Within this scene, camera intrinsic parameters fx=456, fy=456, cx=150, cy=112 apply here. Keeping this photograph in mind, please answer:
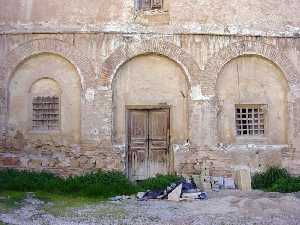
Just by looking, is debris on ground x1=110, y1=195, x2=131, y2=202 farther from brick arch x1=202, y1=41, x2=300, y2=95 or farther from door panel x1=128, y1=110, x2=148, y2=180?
brick arch x1=202, y1=41, x2=300, y2=95

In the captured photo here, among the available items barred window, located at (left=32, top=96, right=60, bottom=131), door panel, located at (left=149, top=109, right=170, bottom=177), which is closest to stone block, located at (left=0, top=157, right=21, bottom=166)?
barred window, located at (left=32, top=96, right=60, bottom=131)

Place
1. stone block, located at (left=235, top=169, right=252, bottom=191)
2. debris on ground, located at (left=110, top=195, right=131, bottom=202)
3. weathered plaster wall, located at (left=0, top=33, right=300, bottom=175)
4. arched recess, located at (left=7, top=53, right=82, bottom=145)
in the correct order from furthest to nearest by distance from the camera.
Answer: arched recess, located at (left=7, top=53, right=82, bottom=145)
weathered plaster wall, located at (left=0, top=33, right=300, bottom=175)
stone block, located at (left=235, top=169, right=252, bottom=191)
debris on ground, located at (left=110, top=195, right=131, bottom=202)

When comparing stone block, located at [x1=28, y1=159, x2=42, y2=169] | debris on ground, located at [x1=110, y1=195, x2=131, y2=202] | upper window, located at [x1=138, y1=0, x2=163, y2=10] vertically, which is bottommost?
debris on ground, located at [x1=110, y1=195, x2=131, y2=202]

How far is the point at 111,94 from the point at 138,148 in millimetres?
1830

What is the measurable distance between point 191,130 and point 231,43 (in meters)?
2.94

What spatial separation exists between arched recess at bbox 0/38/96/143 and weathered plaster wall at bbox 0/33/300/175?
0.03 metres

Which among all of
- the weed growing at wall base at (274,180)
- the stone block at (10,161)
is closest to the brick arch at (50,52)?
the stone block at (10,161)

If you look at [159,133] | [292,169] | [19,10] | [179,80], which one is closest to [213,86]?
[179,80]

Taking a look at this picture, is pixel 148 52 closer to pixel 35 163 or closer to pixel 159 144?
pixel 159 144

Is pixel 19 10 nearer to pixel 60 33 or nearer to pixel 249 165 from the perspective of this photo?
pixel 60 33

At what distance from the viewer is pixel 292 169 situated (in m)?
13.8

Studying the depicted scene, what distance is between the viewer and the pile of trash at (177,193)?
11578mm

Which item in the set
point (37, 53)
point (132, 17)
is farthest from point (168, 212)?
point (37, 53)

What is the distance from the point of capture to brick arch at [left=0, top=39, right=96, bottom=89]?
13641 millimetres
